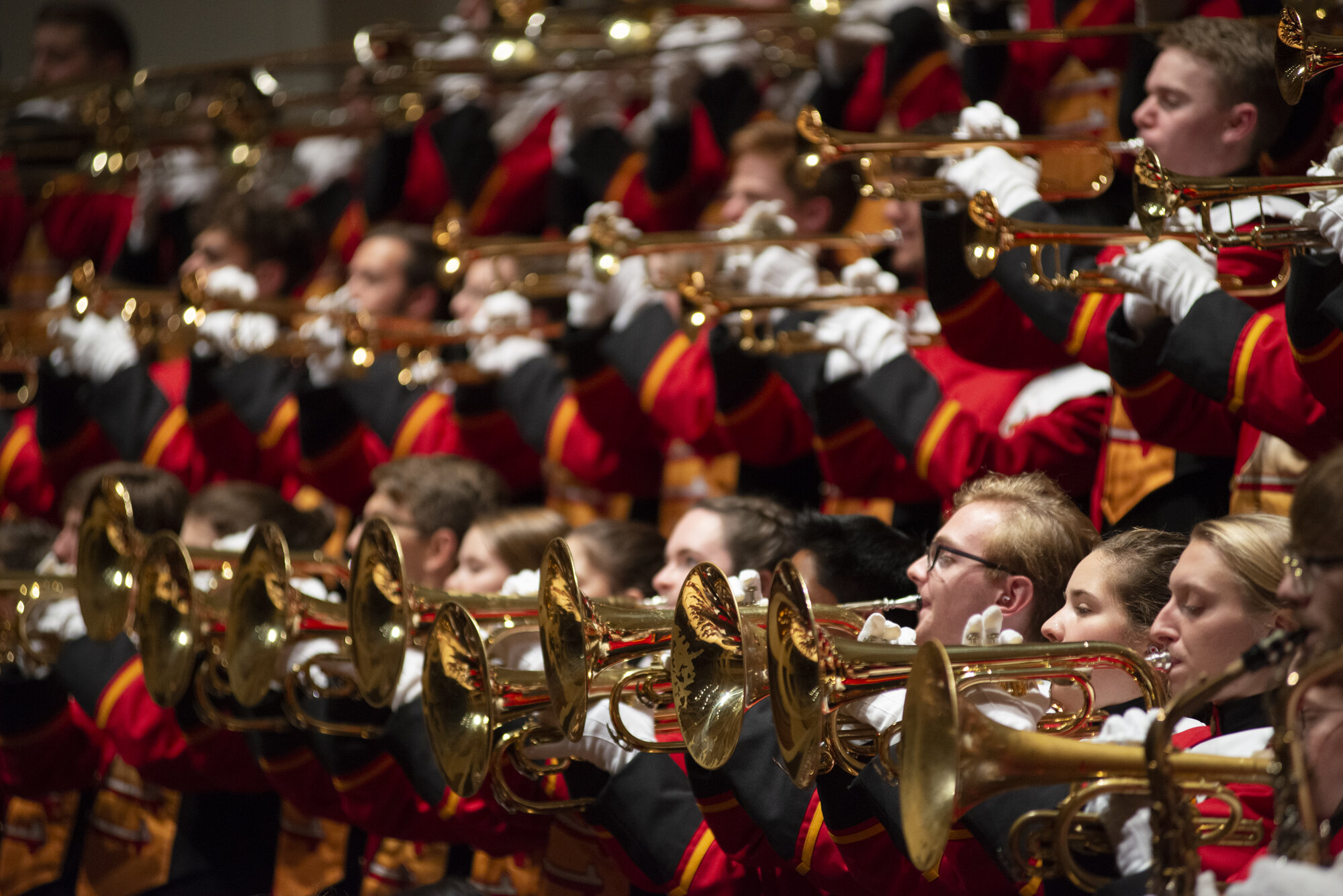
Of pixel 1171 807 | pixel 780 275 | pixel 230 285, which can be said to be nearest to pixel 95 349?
pixel 230 285

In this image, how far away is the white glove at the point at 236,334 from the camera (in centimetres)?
506

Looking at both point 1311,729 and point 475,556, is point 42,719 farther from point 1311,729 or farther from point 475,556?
point 1311,729

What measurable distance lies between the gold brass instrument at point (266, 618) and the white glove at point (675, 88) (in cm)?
225

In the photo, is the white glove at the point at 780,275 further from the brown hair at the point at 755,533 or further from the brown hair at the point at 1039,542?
the brown hair at the point at 1039,542

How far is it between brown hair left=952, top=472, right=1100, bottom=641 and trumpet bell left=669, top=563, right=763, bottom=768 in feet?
1.44

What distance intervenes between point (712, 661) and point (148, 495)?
240 cm

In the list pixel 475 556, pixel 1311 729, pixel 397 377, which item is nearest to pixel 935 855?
pixel 1311 729

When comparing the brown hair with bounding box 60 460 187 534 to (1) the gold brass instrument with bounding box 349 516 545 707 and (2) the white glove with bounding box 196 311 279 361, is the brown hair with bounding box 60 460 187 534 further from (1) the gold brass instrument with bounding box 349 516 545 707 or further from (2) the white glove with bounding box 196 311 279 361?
(1) the gold brass instrument with bounding box 349 516 545 707

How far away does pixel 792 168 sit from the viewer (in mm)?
4457

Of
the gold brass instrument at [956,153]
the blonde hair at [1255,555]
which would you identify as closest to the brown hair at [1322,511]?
the blonde hair at [1255,555]

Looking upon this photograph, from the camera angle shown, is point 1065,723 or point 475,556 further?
point 475,556

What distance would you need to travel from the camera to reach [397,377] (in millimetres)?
4867

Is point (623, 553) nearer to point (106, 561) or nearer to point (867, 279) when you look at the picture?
point (867, 279)

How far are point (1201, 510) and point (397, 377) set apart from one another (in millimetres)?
2587
